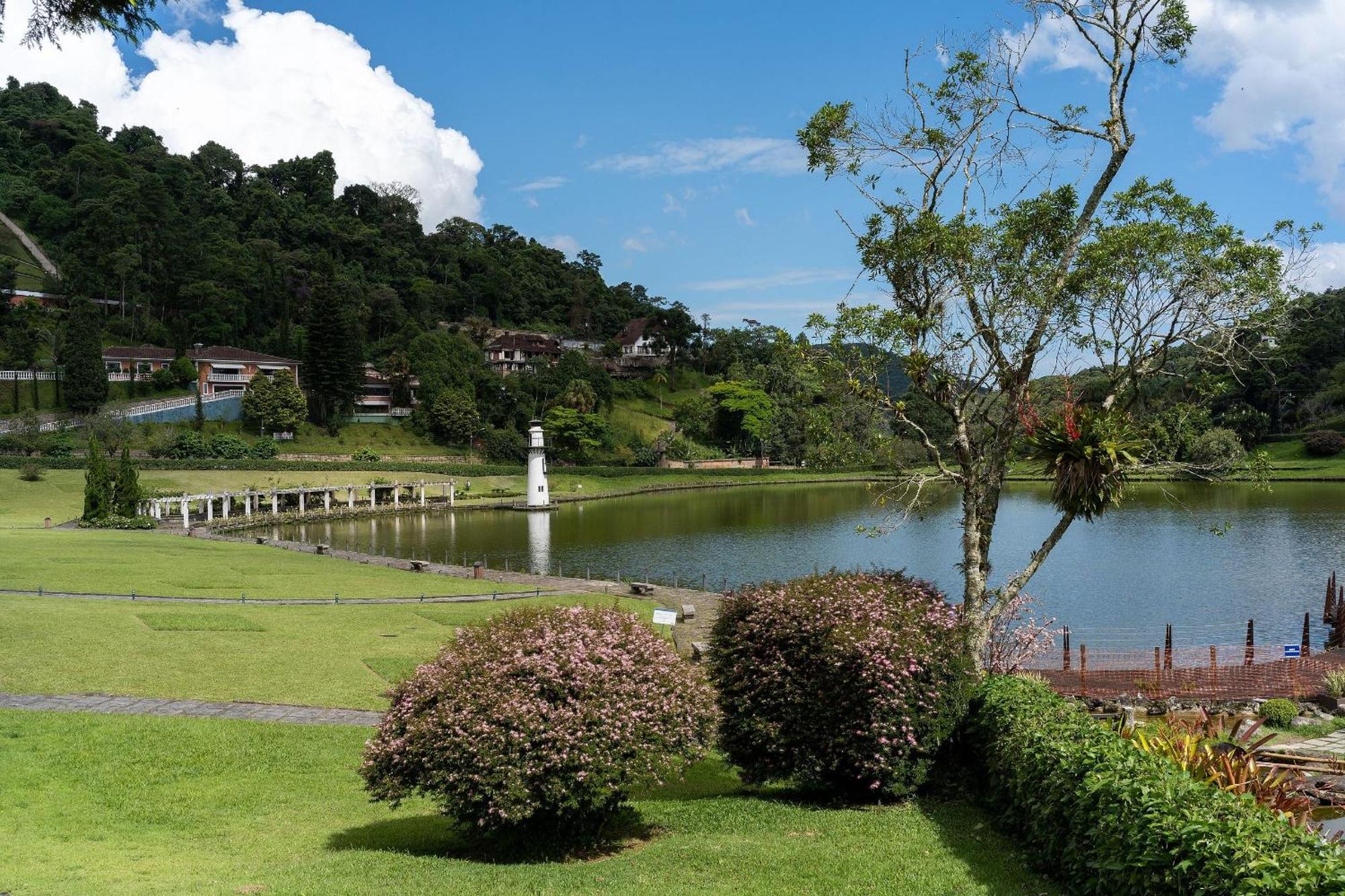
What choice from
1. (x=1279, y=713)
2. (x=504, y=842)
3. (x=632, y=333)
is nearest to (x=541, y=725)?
(x=504, y=842)

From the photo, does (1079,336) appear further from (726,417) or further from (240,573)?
(726,417)

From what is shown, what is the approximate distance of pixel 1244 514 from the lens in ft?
191

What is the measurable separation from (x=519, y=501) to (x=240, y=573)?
151ft

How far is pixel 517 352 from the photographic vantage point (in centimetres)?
12181

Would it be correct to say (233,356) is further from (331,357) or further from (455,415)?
(455,415)

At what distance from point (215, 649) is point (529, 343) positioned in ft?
343

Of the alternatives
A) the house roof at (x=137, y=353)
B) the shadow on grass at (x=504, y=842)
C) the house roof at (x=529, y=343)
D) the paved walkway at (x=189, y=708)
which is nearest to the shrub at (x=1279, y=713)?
the shadow on grass at (x=504, y=842)

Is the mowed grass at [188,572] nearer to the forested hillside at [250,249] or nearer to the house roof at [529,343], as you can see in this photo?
the forested hillside at [250,249]

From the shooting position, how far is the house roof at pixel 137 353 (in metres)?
90.4

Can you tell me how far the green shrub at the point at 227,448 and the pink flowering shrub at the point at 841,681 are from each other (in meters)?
73.3

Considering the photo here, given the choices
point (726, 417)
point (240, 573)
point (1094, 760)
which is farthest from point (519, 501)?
point (1094, 760)

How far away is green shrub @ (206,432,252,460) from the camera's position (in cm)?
7812

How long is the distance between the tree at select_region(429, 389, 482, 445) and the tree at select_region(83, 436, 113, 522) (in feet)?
155

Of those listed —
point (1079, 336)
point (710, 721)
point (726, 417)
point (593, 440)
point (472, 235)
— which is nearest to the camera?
point (710, 721)
